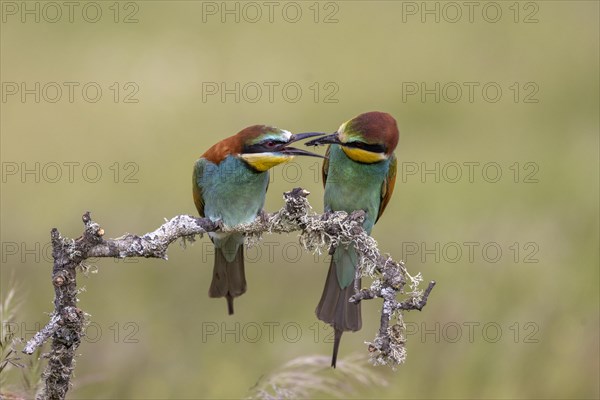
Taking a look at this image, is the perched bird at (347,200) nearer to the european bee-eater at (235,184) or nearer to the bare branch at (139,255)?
the european bee-eater at (235,184)

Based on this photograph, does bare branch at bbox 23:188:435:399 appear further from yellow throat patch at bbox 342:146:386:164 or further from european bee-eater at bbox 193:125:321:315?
yellow throat patch at bbox 342:146:386:164

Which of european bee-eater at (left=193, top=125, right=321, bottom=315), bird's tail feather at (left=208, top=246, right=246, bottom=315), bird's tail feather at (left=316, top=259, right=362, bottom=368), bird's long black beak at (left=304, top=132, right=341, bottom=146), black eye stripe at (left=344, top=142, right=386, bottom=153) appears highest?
bird's long black beak at (left=304, top=132, right=341, bottom=146)

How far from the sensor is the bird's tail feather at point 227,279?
363 cm

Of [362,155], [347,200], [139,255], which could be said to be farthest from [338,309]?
[139,255]

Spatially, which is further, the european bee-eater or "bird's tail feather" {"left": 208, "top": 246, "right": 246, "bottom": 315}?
"bird's tail feather" {"left": 208, "top": 246, "right": 246, "bottom": 315}

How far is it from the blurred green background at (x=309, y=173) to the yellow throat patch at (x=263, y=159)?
0.98 m

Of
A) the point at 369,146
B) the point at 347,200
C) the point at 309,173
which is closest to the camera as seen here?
the point at 369,146

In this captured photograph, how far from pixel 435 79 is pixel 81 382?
5.88 meters

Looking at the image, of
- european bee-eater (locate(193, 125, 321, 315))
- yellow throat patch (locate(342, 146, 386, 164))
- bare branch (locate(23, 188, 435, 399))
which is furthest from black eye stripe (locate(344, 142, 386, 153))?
bare branch (locate(23, 188, 435, 399))

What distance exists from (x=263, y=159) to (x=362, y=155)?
1.22ft

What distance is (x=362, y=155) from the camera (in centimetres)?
355

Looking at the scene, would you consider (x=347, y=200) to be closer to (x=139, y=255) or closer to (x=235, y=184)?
(x=235, y=184)

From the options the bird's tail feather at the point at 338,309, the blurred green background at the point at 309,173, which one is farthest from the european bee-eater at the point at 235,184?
the blurred green background at the point at 309,173

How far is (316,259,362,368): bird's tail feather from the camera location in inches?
145
